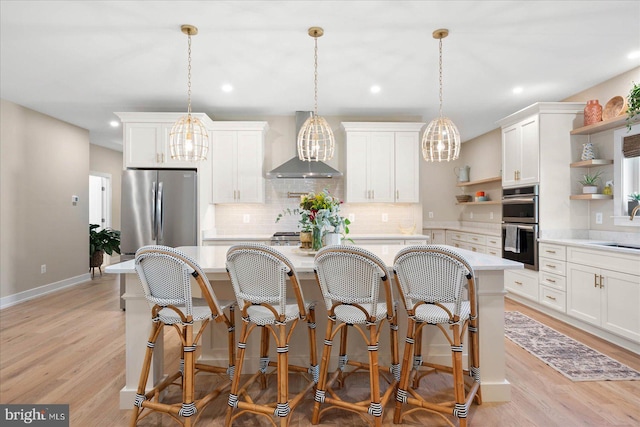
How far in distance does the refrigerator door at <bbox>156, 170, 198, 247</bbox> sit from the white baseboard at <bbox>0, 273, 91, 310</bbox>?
2.24 metres

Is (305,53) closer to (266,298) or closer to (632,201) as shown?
(266,298)

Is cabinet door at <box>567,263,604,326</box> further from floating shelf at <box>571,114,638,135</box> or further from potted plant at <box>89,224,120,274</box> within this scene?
potted plant at <box>89,224,120,274</box>

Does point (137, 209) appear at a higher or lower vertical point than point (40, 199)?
Result: lower

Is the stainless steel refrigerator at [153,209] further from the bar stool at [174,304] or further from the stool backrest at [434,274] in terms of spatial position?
the stool backrest at [434,274]

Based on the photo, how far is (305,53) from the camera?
129 inches

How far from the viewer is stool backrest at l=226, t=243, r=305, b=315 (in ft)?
6.16

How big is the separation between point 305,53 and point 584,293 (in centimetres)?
361

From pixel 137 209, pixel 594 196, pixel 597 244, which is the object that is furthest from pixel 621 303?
pixel 137 209

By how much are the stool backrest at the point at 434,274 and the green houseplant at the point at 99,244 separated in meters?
6.19

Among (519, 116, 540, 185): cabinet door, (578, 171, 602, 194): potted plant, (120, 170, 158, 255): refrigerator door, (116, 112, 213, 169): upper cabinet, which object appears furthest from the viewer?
(116, 112, 213, 169): upper cabinet

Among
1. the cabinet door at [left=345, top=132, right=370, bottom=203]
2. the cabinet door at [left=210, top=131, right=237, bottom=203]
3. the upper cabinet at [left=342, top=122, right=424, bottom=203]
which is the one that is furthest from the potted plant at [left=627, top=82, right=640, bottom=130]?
the cabinet door at [left=210, top=131, right=237, bottom=203]


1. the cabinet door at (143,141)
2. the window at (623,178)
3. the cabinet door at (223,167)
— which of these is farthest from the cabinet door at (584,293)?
the cabinet door at (143,141)

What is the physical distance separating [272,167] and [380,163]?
5.19 feet

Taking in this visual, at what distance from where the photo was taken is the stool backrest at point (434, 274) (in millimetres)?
1844
